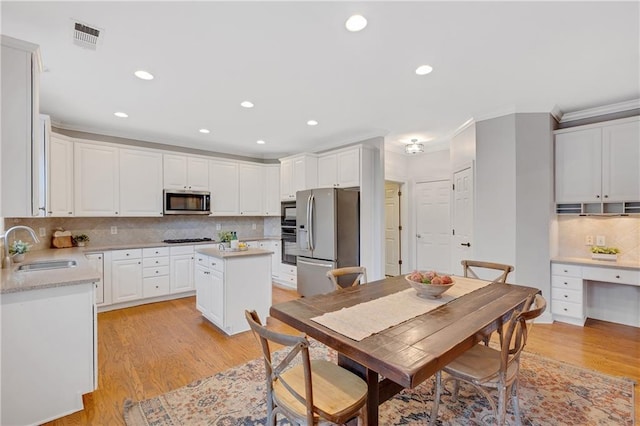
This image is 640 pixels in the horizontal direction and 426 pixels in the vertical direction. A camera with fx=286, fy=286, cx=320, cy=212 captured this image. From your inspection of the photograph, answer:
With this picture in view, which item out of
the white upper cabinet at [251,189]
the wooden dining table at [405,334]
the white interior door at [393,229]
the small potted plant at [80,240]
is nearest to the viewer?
the wooden dining table at [405,334]

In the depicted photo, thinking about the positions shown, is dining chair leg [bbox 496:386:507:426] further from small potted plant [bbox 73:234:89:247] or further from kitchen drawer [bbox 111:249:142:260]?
small potted plant [bbox 73:234:89:247]

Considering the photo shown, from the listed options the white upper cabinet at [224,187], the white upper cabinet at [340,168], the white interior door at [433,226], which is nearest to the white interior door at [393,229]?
the white interior door at [433,226]

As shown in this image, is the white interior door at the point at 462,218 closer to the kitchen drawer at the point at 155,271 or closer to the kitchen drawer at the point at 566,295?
the kitchen drawer at the point at 566,295

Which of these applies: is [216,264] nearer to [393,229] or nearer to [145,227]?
[145,227]

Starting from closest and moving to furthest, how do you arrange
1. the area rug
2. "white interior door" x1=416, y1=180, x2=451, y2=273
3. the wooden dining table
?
the wooden dining table < the area rug < "white interior door" x1=416, y1=180, x2=451, y2=273

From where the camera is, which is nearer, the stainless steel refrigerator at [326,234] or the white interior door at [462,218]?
the white interior door at [462,218]

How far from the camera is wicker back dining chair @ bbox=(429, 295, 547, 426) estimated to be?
1491 mm

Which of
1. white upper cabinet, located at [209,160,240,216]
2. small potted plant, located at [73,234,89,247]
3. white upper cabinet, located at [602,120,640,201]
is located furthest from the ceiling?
small potted plant, located at [73,234,89,247]

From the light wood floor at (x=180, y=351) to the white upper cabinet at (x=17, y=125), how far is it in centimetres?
147

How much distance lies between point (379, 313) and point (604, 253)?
3.52m

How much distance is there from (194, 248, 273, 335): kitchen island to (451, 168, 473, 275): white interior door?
279 centimetres

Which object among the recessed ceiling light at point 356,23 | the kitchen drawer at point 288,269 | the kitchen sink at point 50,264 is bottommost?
the kitchen drawer at point 288,269

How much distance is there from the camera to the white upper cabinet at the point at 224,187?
17.6ft

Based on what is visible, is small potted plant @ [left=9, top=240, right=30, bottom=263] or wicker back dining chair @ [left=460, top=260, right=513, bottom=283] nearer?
wicker back dining chair @ [left=460, top=260, right=513, bottom=283]
